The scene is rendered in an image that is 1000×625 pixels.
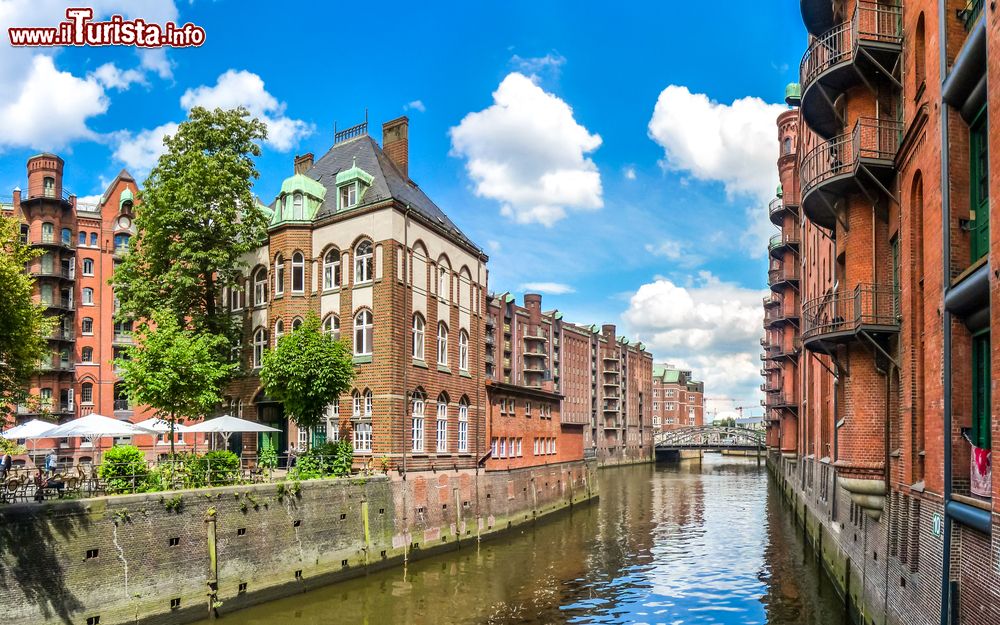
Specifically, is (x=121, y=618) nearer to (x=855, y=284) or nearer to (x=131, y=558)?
(x=131, y=558)

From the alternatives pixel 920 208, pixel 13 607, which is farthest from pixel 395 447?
pixel 920 208

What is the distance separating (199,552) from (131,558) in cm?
218

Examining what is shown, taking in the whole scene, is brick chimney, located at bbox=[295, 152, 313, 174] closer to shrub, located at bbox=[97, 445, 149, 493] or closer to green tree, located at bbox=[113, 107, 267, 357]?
green tree, located at bbox=[113, 107, 267, 357]

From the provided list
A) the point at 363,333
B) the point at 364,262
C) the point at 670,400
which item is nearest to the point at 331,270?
the point at 364,262

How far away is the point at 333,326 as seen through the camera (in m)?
34.1

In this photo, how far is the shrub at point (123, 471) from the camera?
21750mm

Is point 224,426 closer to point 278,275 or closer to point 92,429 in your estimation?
point 92,429

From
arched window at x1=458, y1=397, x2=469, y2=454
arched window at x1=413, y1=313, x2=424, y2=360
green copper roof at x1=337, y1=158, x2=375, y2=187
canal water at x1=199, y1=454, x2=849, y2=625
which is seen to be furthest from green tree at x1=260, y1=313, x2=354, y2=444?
arched window at x1=458, y1=397, x2=469, y2=454

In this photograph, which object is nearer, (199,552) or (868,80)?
(868,80)

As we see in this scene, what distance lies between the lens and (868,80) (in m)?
19.2

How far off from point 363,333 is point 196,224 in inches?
363

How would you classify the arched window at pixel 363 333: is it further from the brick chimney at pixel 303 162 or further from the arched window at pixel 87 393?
the arched window at pixel 87 393

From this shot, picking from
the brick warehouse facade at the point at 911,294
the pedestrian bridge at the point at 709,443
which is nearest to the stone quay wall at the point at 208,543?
the brick warehouse facade at the point at 911,294

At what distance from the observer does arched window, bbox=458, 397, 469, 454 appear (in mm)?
37031
